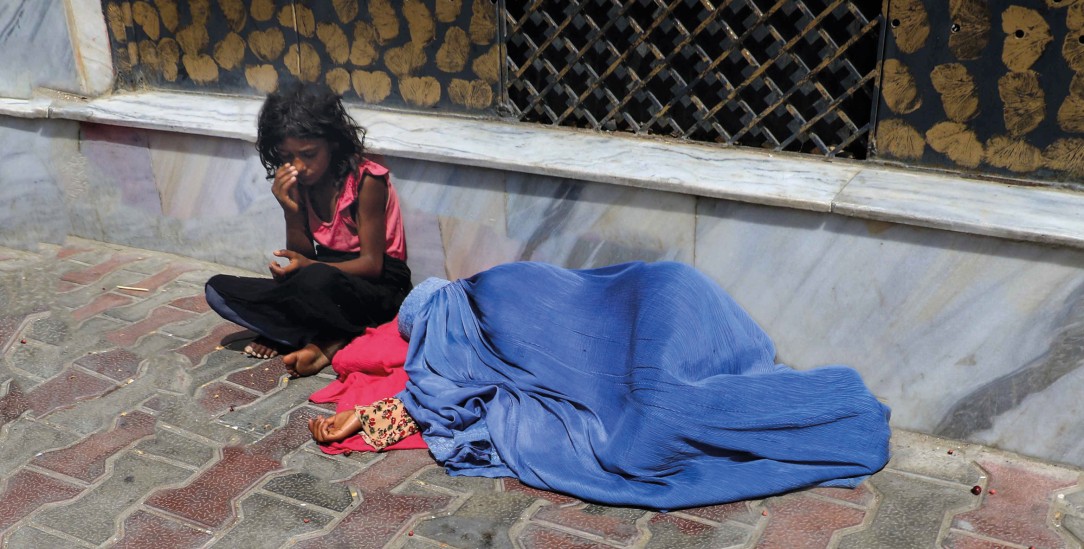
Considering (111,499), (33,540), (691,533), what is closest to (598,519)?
(691,533)

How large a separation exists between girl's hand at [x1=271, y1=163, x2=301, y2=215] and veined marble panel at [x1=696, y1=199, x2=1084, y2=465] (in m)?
1.69

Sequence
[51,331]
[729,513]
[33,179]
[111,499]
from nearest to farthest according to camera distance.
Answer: [729,513]
[111,499]
[51,331]
[33,179]

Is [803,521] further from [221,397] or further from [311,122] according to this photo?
[311,122]

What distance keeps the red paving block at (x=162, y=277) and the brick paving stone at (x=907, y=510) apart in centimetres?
355

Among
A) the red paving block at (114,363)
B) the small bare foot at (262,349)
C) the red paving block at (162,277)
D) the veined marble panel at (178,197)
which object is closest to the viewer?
the red paving block at (114,363)

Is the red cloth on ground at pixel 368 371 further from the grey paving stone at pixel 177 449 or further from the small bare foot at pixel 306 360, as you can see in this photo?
the grey paving stone at pixel 177 449

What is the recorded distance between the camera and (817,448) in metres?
3.39

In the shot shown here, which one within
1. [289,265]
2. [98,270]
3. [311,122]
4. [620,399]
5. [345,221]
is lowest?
[98,270]

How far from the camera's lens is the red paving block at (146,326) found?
4551 mm

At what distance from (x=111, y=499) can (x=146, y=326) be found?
4.86 feet

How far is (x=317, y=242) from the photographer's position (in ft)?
14.2

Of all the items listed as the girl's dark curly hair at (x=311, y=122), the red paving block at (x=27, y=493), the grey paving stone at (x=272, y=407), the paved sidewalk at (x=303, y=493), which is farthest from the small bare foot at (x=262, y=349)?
the red paving block at (x=27, y=493)

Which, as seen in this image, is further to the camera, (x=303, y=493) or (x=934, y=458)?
(x=934, y=458)

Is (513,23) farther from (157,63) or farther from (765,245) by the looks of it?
(157,63)
